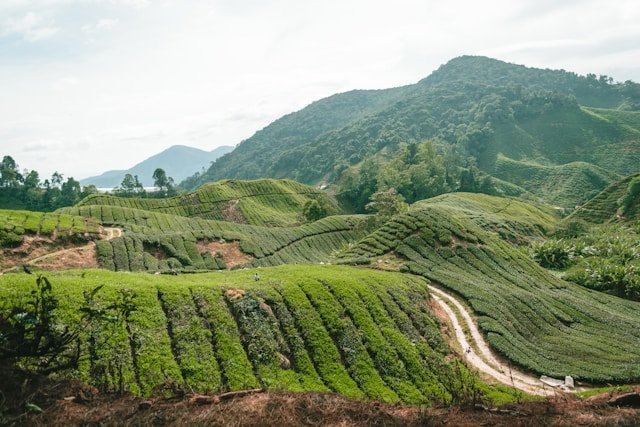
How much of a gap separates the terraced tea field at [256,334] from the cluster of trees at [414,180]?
101 meters

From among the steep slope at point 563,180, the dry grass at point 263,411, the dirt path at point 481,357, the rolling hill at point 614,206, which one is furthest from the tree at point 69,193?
the steep slope at point 563,180

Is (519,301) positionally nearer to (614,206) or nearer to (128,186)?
(614,206)

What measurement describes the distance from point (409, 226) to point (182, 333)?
103ft

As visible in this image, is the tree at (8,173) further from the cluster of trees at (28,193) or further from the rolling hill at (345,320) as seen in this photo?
the rolling hill at (345,320)

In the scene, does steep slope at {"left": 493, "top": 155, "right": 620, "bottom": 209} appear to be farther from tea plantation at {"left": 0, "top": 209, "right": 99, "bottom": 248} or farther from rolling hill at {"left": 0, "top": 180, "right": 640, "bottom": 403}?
tea plantation at {"left": 0, "top": 209, "right": 99, "bottom": 248}

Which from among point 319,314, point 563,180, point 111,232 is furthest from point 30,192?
point 563,180

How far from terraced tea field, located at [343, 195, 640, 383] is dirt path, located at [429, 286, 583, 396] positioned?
26.3 inches

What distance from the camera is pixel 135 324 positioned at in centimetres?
1741

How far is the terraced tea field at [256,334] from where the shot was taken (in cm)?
1609

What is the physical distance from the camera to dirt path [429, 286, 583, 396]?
861 inches

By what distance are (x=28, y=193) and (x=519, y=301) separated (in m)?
149

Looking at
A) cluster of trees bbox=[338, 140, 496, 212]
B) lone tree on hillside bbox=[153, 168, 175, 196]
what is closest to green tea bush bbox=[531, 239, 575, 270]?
cluster of trees bbox=[338, 140, 496, 212]

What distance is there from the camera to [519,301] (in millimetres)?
32688

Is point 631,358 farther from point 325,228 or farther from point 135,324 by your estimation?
point 325,228
